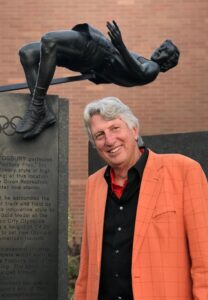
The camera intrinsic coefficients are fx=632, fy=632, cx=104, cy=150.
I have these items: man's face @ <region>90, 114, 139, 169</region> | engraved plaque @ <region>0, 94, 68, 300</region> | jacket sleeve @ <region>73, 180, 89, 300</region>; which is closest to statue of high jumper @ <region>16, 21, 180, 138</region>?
engraved plaque @ <region>0, 94, 68, 300</region>

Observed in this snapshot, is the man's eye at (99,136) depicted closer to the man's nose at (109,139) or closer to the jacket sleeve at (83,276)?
the man's nose at (109,139)

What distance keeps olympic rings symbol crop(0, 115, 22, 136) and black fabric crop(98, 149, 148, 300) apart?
6.20ft

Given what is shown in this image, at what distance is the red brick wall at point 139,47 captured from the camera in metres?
9.75

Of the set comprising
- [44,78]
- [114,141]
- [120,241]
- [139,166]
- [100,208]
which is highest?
[44,78]

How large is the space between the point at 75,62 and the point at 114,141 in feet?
6.89

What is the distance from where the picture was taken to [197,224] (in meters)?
2.41

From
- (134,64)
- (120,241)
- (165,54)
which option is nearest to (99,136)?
(120,241)

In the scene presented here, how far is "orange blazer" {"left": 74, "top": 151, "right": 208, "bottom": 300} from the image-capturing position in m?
2.40

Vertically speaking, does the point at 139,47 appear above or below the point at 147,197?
above

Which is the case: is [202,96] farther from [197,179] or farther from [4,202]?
[197,179]

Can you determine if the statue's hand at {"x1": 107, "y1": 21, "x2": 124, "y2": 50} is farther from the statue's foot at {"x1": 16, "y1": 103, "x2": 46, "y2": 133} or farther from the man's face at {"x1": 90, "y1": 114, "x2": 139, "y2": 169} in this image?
the man's face at {"x1": 90, "y1": 114, "x2": 139, "y2": 169}

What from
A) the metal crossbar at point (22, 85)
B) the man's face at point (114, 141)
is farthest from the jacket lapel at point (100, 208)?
the metal crossbar at point (22, 85)

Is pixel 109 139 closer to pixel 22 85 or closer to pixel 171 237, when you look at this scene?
pixel 171 237

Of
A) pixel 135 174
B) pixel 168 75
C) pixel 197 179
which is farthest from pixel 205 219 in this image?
pixel 168 75
